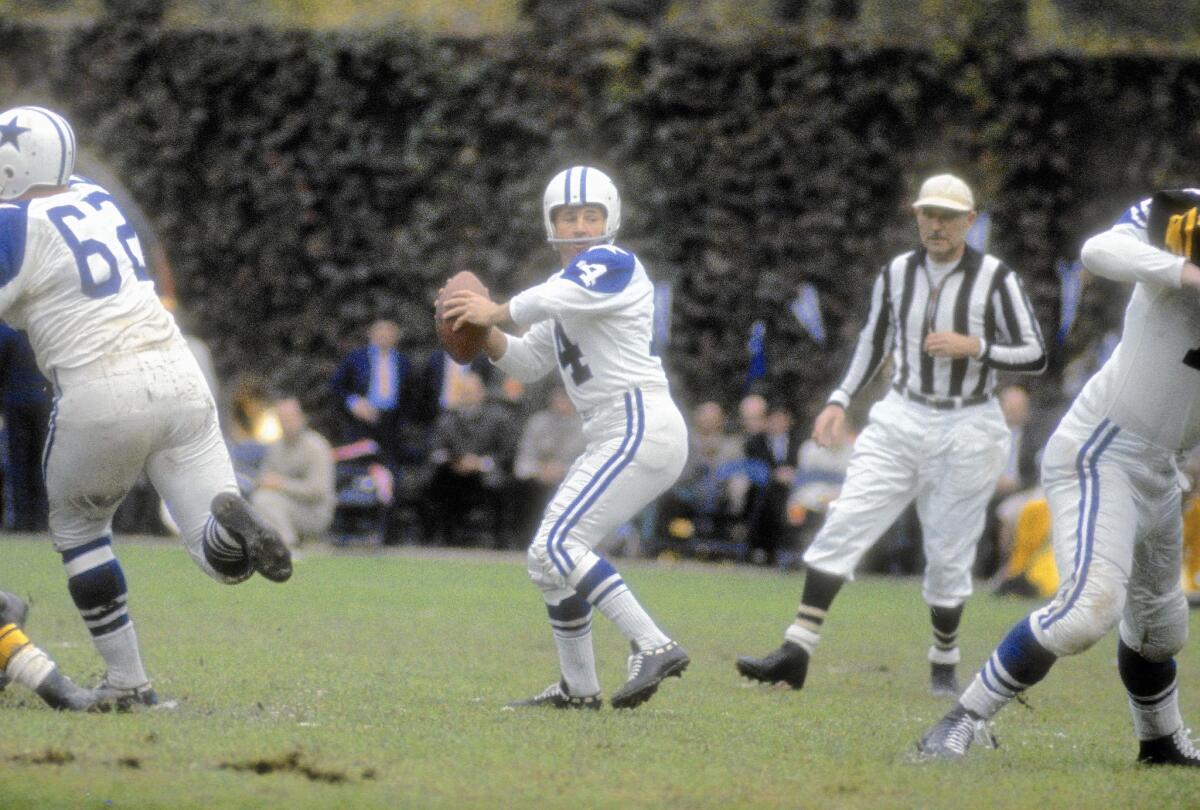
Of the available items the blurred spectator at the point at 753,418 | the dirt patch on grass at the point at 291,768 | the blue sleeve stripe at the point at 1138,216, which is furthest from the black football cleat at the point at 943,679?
the blurred spectator at the point at 753,418

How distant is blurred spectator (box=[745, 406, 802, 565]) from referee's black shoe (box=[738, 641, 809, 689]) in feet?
25.6

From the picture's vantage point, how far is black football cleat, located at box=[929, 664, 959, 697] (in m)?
9.50

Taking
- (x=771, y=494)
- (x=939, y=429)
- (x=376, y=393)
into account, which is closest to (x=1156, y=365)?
(x=939, y=429)

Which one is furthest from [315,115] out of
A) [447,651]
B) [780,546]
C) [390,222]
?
[447,651]

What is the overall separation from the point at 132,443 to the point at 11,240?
2.66ft

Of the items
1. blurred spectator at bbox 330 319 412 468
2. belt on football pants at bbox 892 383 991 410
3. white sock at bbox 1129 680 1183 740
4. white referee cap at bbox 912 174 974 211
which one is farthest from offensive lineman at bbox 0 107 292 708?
blurred spectator at bbox 330 319 412 468

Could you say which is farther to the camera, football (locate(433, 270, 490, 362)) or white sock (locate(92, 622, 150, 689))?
football (locate(433, 270, 490, 362))

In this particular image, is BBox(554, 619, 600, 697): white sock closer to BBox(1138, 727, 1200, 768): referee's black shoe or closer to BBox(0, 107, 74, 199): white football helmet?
BBox(1138, 727, 1200, 768): referee's black shoe

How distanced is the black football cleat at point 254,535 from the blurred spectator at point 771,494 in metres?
10.4

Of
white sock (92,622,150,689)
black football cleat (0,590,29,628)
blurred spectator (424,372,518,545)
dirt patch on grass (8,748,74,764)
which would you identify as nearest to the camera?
dirt patch on grass (8,748,74,764)

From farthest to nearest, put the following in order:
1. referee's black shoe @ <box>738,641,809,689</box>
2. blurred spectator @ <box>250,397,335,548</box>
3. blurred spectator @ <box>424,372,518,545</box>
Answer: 1. blurred spectator @ <box>424,372,518,545</box>
2. blurred spectator @ <box>250,397,335,548</box>
3. referee's black shoe @ <box>738,641,809,689</box>

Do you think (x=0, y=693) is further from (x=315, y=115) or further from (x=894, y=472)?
(x=315, y=115)

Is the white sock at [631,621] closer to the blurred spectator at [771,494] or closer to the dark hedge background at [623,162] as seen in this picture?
the blurred spectator at [771,494]

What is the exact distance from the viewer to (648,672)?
297 inches
